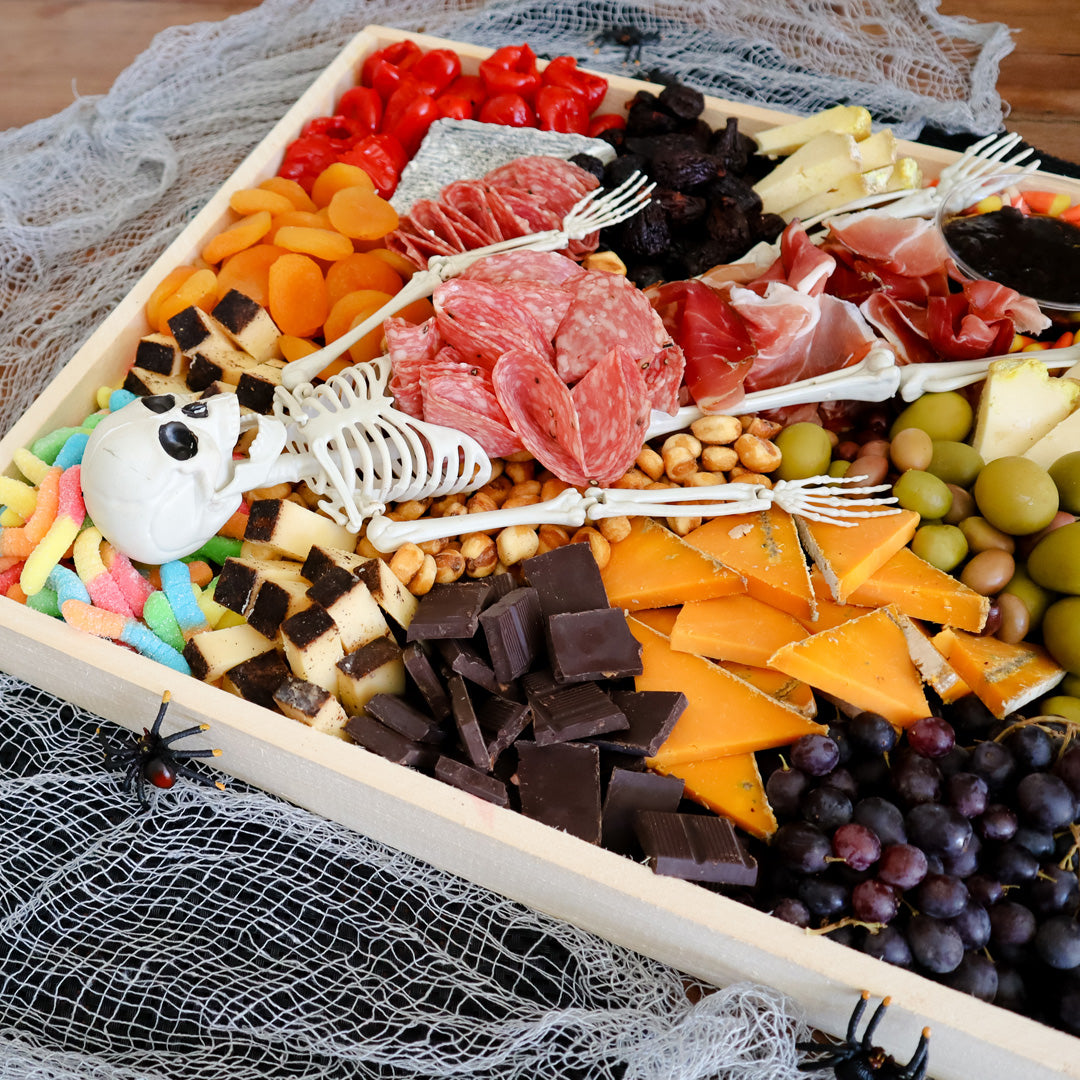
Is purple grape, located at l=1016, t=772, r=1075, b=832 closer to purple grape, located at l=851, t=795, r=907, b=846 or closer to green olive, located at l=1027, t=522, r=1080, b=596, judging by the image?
purple grape, located at l=851, t=795, r=907, b=846

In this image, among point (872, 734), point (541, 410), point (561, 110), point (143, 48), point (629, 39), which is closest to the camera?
point (872, 734)

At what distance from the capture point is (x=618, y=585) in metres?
1.37

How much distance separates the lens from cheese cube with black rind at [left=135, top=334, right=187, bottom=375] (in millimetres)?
1568

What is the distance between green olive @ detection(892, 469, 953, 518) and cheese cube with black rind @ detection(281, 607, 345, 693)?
854 mm

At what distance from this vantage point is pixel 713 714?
1240 millimetres

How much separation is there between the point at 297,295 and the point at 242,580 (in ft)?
2.04

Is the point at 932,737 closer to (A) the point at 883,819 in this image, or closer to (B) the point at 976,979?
(A) the point at 883,819

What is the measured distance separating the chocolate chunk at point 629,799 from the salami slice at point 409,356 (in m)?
0.66

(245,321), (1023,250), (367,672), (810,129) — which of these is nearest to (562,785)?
(367,672)

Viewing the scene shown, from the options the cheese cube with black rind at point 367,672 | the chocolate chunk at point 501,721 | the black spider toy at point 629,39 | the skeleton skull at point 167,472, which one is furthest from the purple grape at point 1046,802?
the black spider toy at point 629,39

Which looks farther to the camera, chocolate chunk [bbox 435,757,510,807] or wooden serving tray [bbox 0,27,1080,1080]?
chocolate chunk [bbox 435,757,510,807]

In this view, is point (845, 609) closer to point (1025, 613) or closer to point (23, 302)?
point (1025, 613)

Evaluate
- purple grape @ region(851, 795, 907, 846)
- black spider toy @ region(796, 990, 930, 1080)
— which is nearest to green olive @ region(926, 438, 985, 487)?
purple grape @ region(851, 795, 907, 846)

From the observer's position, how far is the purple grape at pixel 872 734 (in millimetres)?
1175
